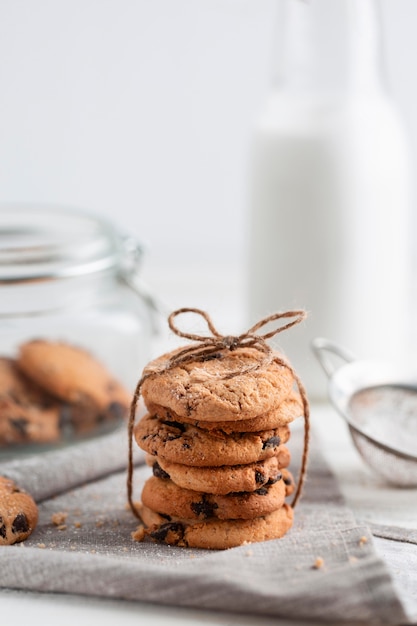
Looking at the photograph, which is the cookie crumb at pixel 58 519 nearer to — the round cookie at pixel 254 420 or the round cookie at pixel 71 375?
the round cookie at pixel 254 420

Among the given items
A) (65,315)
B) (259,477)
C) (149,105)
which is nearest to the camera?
(259,477)

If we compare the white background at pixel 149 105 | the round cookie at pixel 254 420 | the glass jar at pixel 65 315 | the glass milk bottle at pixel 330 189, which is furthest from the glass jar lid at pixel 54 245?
the white background at pixel 149 105

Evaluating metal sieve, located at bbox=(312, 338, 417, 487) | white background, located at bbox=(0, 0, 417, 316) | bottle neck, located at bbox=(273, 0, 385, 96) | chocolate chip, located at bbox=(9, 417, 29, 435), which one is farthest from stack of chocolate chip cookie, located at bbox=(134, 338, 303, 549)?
white background, located at bbox=(0, 0, 417, 316)

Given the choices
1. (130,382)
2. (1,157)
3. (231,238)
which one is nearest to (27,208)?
(130,382)

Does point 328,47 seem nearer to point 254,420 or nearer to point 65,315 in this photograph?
point 65,315

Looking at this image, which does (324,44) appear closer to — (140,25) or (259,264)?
(259,264)

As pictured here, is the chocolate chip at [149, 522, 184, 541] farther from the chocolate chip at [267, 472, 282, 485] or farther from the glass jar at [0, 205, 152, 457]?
the glass jar at [0, 205, 152, 457]

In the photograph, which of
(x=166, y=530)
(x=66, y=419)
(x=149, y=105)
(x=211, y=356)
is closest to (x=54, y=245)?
(x=66, y=419)
